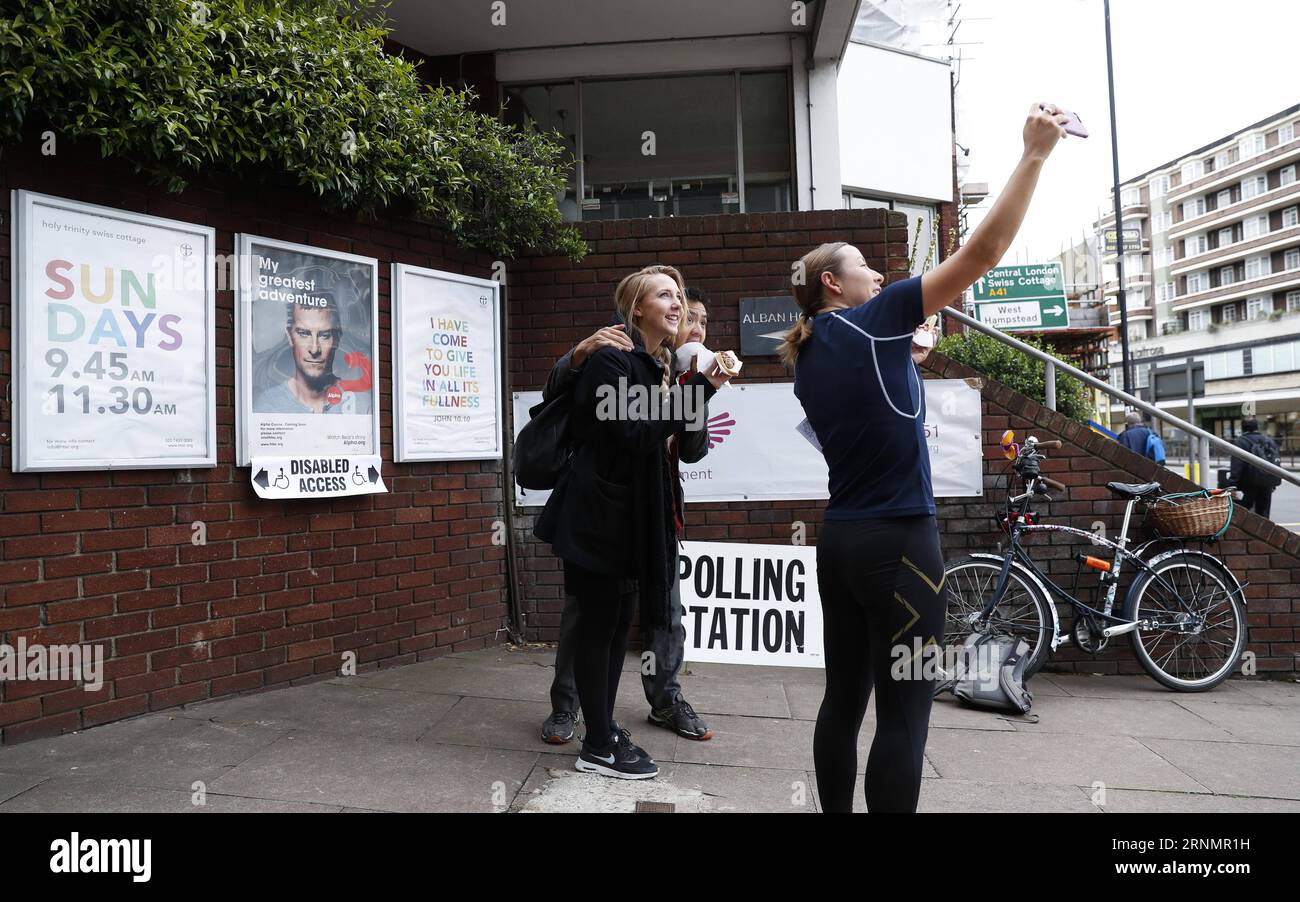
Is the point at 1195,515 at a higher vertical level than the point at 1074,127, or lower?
lower

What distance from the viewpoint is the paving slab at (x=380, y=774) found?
3402 millimetres

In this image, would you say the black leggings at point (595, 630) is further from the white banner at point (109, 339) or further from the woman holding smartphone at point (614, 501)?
the white banner at point (109, 339)

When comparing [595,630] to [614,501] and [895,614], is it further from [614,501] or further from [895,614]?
[895,614]

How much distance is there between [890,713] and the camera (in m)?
2.38

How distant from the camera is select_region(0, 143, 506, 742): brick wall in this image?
13.3ft

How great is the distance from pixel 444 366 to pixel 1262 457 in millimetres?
11968

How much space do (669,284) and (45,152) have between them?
2956 millimetres

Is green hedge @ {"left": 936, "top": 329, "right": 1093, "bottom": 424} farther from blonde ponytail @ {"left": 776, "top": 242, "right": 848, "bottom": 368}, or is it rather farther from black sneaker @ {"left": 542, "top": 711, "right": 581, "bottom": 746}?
blonde ponytail @ {"left": 776, "top": 242, "right": 848, "bottom": 368}

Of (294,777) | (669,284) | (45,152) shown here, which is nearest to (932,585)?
(669,284)

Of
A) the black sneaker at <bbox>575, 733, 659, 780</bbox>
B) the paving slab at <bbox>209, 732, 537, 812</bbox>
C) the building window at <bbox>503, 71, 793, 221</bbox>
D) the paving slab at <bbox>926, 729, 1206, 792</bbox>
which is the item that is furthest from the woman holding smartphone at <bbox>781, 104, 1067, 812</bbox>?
the building window at <bbox>503, 71, 793, 221</bbox>

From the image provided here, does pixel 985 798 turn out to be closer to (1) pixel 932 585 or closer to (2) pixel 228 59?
(1) pixel 932 585

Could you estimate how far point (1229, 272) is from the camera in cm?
7250

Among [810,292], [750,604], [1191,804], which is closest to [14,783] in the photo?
[810,292]
